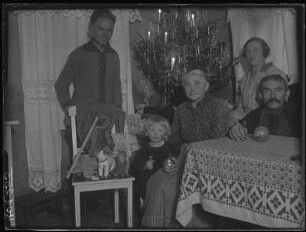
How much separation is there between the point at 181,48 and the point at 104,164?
0.58 meters

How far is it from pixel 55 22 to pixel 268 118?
97 cm

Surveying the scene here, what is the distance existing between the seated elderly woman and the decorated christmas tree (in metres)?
0.05

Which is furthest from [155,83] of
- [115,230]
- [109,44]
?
[115,230]

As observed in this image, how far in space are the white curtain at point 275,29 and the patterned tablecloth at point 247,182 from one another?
33 cm

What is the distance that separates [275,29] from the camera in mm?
1372

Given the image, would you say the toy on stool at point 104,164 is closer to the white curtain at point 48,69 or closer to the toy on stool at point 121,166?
the toy on stool at point 121,166

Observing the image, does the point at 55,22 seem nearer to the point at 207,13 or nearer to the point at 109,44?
the point at 109,44

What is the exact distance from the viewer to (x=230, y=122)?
4.57 ft

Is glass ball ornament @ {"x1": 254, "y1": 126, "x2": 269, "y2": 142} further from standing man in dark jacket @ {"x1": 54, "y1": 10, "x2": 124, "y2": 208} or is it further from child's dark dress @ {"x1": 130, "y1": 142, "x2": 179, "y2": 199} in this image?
standing man in dark jacket @ {"x1": 54, "y1": 10, "x2": 124, "y2": 208}

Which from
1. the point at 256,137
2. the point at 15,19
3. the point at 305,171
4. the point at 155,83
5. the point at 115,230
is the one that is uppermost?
the point at 15,19

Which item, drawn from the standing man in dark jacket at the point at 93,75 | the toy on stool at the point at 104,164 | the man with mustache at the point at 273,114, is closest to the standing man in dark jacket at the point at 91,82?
the standing man in dark jacket at the point at 93,75

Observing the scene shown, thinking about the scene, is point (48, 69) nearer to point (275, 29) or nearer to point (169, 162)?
point (169, 162)

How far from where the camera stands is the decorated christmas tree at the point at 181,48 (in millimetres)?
1382

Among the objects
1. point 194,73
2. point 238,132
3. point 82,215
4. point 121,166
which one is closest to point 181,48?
point 194,73
